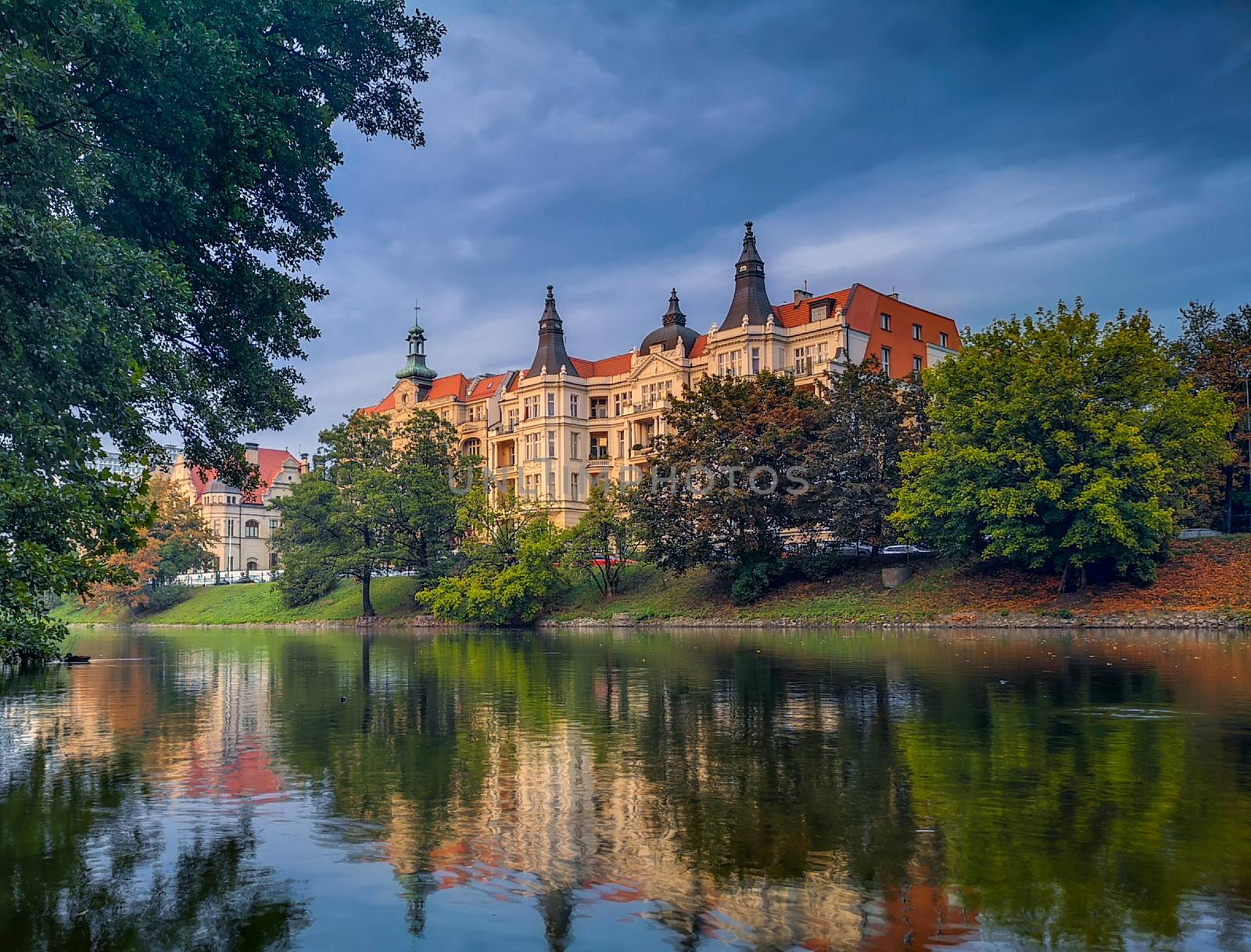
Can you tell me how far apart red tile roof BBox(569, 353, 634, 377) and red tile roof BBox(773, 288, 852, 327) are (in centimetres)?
2051

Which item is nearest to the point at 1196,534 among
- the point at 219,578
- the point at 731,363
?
the point at 731,363

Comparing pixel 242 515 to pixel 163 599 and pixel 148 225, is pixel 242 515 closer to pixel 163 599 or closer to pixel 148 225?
pixel 163 599

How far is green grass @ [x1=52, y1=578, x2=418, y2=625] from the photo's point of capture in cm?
8488

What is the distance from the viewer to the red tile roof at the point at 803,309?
82.4 metres

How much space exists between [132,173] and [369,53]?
679 centimetres

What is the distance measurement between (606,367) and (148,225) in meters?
91.0

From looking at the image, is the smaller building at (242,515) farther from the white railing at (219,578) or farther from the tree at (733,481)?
the tree at (733,481)

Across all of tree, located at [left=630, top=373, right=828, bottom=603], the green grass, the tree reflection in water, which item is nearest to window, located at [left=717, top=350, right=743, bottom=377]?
tree, located at [left=630, top=373, right=828, bottom=603]

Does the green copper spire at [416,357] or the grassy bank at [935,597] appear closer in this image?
the grassy bank at [935,597]

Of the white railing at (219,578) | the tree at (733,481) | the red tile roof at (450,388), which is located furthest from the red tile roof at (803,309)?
the white railing at (219,578)

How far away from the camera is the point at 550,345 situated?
341 ft

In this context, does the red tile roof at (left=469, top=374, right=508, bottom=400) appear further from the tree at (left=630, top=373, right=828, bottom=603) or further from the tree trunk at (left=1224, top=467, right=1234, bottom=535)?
the tree trunk at (left=1224, top=467, right=1234, bottom=535)

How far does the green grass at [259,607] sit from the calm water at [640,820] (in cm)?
6403

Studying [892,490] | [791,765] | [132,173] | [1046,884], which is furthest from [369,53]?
[892,490]
